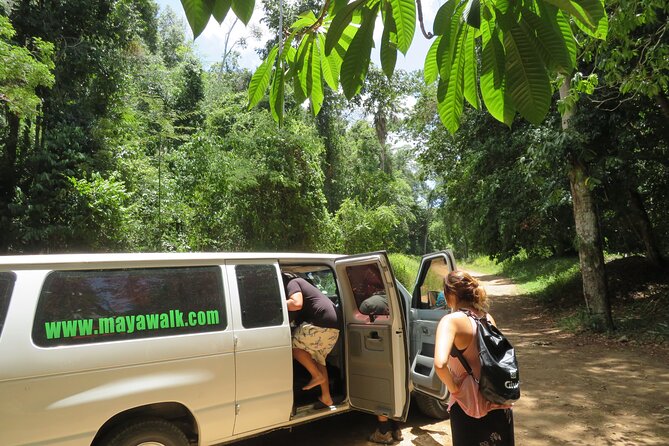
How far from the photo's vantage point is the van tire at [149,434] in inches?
125

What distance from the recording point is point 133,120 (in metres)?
14.1

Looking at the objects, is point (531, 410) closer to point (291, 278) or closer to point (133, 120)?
point (291, 278)

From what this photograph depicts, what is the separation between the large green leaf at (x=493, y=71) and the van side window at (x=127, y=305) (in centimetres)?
290

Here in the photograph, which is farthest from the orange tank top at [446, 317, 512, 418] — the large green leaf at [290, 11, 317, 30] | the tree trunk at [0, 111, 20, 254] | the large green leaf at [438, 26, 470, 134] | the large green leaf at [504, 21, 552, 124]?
the tree trunk at [0, 111, 20, 254]

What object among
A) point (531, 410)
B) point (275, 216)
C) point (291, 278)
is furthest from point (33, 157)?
point (531, 410)

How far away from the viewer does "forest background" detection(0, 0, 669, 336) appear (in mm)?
9930

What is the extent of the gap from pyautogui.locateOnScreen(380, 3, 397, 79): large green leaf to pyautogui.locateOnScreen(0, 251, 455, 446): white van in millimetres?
2730

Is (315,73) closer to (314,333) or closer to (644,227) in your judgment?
(314,333)

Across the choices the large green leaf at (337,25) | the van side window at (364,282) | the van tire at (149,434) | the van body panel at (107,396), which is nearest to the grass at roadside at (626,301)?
the van side window at (364,282)

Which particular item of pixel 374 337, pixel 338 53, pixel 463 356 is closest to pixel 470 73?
pixel 338 53

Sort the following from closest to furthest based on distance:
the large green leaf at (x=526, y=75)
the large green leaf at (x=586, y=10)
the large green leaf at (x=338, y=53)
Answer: the large green leaf at (x=586, y=10) < the large green leaf at (x=526, y=75) < the large green leaf at (x=338, y=53)

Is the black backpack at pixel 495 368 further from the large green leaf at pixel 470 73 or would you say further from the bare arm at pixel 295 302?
the bare arm at pixel 295 302

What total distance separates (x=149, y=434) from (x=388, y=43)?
3.17 meters

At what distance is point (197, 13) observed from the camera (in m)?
1.08
